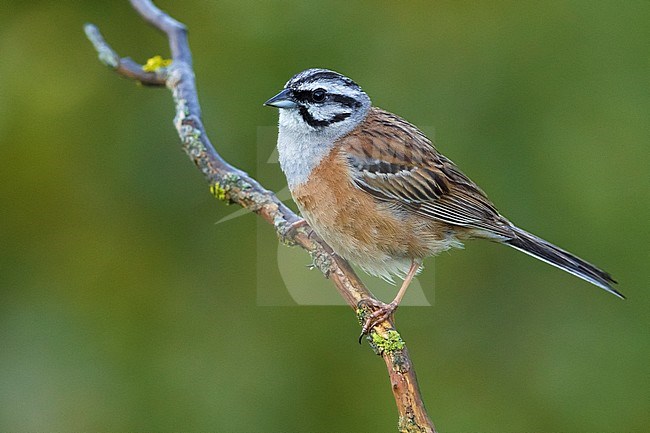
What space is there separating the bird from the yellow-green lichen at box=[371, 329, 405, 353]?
590mm

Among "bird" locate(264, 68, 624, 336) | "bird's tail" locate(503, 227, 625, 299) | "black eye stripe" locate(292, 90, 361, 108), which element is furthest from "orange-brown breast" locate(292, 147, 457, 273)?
"bird's tail" locate(503, 227, 625, 299)

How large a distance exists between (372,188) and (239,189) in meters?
0.70

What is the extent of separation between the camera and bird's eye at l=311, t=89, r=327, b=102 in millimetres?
4891

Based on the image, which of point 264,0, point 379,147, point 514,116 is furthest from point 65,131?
point 514,116

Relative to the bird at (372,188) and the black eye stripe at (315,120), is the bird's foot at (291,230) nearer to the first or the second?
the bird at (372,188)

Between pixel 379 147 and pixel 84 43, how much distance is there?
2098mm

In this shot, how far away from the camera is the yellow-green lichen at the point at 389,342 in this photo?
13.2ft

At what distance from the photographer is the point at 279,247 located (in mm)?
6129

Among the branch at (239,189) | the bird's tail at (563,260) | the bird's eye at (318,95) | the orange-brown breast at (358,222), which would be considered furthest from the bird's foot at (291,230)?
the bird's tail at (563,260)

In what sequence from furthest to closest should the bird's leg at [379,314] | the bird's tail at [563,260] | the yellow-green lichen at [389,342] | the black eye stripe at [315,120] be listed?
the black eye stripe at [315,120]
the bird's tail at [563,260]
the bird's leg at [379,314]
the yellow-green lichen at [389,342]

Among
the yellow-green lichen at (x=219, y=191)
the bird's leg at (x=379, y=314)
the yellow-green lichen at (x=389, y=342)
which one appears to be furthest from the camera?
the yellow-green lichen at (x=219, y=191)

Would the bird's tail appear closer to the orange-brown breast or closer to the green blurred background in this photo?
the orange-brown breast

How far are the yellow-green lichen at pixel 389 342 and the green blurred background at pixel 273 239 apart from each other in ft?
5.30

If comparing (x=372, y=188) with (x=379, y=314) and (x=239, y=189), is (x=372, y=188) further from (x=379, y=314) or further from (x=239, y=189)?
(x=379, y=314)
